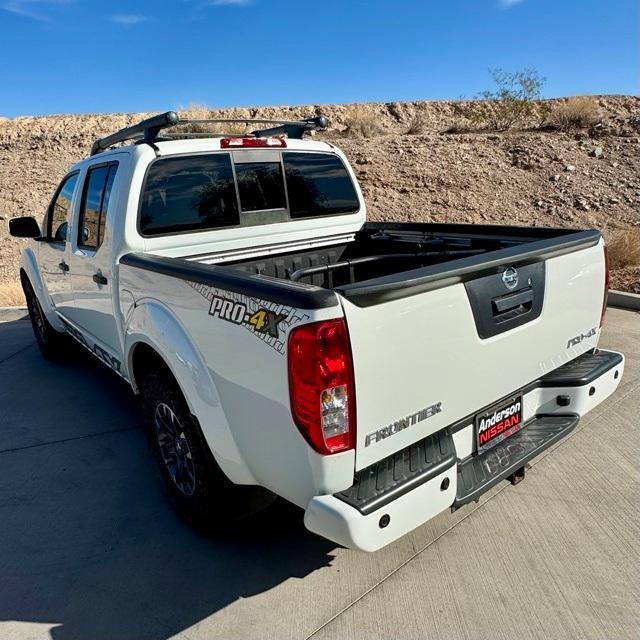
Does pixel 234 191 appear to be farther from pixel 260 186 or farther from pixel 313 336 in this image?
pixel 313 336

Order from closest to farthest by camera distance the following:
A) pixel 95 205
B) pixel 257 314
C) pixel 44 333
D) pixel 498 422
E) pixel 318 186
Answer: pixel 257 314 → pixel 498 422 → pixel 95 205 → pixel 318 186 → pixel 44 333

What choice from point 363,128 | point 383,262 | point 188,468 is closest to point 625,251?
point 383,262

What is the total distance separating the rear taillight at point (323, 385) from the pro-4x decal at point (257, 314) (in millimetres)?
52

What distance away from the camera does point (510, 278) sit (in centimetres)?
243

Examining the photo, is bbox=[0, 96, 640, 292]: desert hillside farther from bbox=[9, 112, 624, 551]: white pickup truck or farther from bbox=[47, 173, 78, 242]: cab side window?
bbox=[47, 173, 78, 242]: cab side window

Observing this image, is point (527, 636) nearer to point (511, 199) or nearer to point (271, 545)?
point (271, 545)

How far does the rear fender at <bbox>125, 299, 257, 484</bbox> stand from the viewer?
2.38 metres

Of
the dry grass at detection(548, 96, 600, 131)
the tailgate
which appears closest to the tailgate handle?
the tailgate

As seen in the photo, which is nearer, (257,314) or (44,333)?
(257,314)

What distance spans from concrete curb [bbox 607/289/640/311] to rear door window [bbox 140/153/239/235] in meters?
5.50

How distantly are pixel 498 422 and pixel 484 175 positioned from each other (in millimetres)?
13282

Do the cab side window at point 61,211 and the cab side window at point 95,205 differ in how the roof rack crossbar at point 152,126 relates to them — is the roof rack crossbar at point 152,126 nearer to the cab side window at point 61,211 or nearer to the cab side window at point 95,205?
the cab side window at point 95,205

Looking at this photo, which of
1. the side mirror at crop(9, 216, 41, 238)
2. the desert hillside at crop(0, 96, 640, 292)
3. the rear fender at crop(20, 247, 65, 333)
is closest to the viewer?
the side mirror at crop(9, 216, 41, 238)

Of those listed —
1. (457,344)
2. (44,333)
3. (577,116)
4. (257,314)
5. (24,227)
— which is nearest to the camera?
(257,314)
